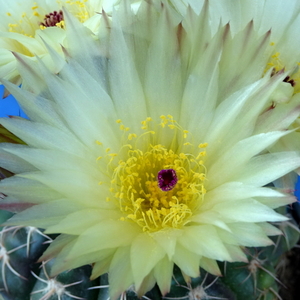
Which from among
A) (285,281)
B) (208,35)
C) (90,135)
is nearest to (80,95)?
(90,135)

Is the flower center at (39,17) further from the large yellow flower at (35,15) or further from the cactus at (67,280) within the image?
the cactus at (67,280)

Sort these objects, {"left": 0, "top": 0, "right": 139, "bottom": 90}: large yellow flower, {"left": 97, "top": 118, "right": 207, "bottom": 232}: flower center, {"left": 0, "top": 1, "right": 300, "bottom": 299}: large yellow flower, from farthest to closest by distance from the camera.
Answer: {"left": 0, "top": 0, "right": 139, "bottom": 90}: large yellow flower, {"left": 97, "top": 118, "right": 207, "bottom": 232}: flower center, {"left": 0, "top": 1, "right": 300, "bottom": 299}: large yellow flower

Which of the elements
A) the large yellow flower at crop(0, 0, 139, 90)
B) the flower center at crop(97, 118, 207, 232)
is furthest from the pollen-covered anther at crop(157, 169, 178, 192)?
the large yellow flower at crop(0, 0, 139, 90)

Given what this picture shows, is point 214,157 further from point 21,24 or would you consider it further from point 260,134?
point 21,24

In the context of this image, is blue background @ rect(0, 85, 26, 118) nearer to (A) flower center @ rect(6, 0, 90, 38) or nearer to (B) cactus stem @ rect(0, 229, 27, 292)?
(A) flower center @ rect(6, 0, 90, 38)

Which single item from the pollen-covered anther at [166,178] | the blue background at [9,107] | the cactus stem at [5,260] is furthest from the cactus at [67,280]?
the blue background at [9,107]

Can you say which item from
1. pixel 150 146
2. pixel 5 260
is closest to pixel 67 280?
pixel 5 260
